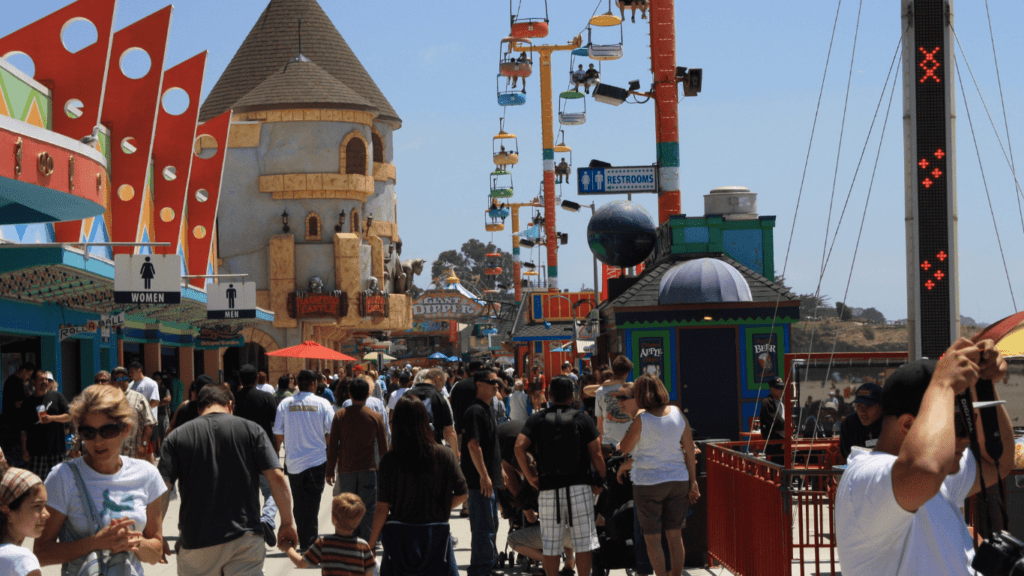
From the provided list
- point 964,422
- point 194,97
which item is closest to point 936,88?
point 964,422

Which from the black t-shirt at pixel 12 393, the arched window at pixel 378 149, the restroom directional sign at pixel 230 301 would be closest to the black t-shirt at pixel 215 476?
the black t-shirt at pixel 12 393

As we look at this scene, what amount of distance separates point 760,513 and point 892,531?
494cm

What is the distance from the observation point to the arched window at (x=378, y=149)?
53719mm

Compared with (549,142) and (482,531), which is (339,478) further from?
(549,142)

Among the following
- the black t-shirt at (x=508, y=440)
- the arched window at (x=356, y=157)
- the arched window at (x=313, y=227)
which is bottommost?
the black t-shirt at (x=508, y=440)

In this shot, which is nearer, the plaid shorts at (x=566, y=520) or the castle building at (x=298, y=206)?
the plaid shorts at (x=566, y=520)

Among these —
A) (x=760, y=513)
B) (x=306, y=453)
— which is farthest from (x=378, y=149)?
(x=760, y=513)

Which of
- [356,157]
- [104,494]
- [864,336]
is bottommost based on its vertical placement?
[864,336]

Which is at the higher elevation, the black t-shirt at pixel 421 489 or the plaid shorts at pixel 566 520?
the black t-shirt at pixel 421 489

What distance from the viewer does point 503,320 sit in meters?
82.1

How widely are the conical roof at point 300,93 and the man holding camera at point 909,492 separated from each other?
148ft

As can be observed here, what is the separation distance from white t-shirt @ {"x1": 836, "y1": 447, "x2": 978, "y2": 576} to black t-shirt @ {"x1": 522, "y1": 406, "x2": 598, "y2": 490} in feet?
16.2

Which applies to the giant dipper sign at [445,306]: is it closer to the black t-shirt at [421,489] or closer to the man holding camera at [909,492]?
the black t-shirt at [421,489]

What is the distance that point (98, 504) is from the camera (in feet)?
15.5
